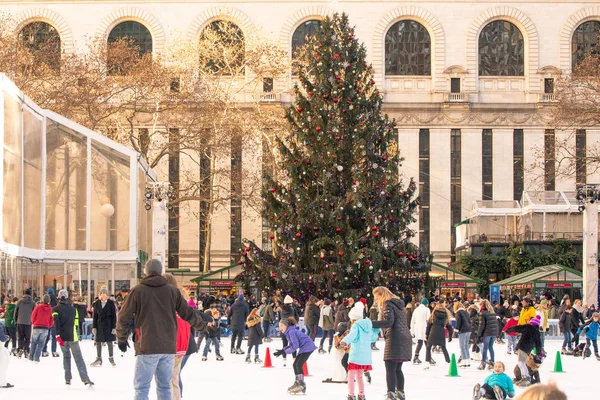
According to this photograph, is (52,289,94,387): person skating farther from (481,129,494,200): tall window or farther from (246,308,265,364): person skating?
(481,129,494,200): tall window

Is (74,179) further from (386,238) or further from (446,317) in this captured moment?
(446,317)

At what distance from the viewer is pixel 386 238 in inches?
1188

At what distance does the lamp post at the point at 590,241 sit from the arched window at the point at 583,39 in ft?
119

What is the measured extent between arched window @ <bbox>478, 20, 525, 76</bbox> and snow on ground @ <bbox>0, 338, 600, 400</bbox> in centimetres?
4907

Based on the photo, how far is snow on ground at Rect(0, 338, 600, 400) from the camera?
1576 centimetres

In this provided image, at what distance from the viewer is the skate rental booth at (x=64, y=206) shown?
97.6 ft

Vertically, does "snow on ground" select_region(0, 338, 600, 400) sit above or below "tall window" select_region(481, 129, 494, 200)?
below

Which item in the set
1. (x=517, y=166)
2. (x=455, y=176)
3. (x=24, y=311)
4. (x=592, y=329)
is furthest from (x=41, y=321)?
(x=517, y=166)

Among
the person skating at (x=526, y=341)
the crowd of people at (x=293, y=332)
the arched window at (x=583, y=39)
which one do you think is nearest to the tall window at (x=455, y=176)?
the arched window at (x=583, y=39)

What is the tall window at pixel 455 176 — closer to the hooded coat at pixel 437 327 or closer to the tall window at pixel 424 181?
the tall window at pixel 424 181

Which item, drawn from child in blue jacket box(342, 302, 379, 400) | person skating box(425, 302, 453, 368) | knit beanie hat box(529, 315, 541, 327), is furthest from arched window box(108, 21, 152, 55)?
child in blue jacket box(342, 302, 379, 400)

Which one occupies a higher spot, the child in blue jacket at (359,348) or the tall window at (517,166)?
the tall window at (517,166)

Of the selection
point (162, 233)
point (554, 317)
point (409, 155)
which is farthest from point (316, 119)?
point (409, 155)

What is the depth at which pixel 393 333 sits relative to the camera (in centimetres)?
1407
